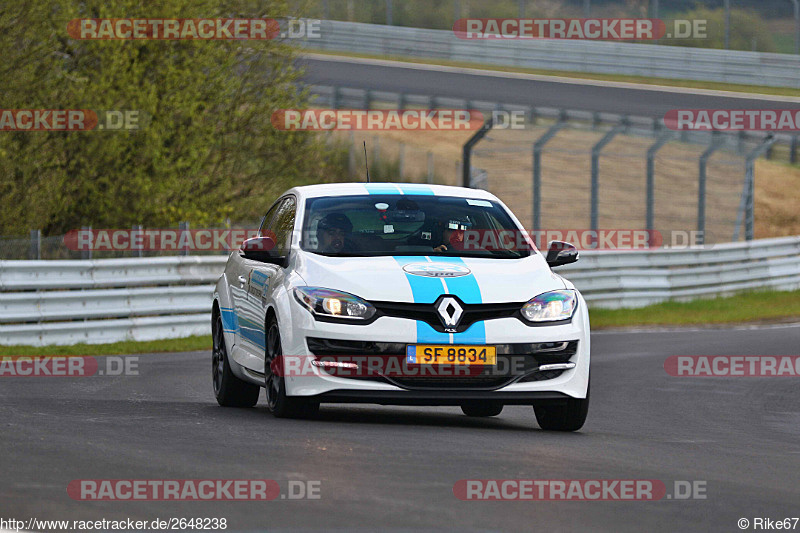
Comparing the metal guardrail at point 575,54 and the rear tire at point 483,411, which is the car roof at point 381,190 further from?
the metal guardrail at point 575,54

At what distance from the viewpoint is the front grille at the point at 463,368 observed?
8.66 metres

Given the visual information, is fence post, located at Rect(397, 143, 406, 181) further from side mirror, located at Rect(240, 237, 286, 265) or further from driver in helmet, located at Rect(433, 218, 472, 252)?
side mirror, located at Rect(240, 237, 286, 265)

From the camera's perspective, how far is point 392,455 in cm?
759

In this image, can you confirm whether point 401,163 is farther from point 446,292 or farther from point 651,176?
point 446,292

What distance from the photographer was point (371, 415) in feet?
33.1

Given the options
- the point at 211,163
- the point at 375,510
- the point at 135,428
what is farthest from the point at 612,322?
the point at 375,510

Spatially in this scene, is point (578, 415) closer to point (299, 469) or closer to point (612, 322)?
point (299, 469)

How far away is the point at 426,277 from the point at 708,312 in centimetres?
1634

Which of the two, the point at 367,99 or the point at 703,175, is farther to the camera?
the point at 367,99

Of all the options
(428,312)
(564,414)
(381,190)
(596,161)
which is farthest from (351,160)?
(428,312)

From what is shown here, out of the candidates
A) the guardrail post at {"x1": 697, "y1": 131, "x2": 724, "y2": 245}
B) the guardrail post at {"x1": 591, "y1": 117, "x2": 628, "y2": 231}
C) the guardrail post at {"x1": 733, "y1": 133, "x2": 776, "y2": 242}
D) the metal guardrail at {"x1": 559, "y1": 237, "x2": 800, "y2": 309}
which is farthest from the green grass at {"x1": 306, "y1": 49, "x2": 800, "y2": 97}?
the guardrail post at {"x1": 591, "y1": 117, "x2": 628, "y2": 231}

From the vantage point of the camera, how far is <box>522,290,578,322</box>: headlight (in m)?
8.89

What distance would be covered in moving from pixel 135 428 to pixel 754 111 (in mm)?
29124

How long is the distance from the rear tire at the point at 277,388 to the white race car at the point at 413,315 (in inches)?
0.5
